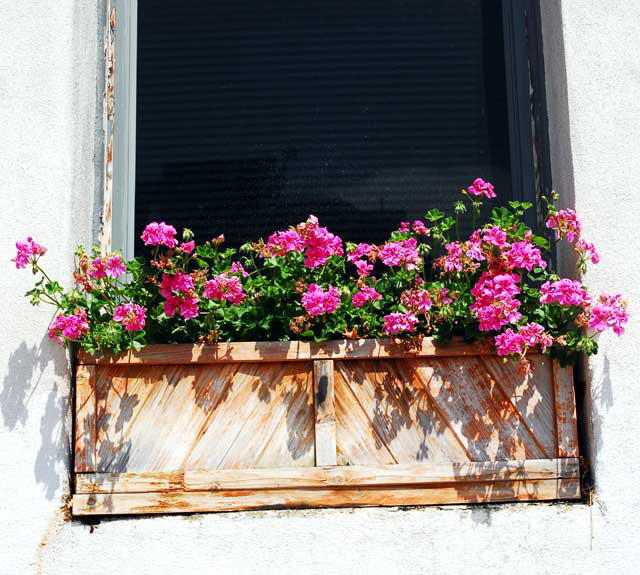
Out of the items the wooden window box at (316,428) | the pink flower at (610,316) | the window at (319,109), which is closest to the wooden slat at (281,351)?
the wooden window box at (316,428)

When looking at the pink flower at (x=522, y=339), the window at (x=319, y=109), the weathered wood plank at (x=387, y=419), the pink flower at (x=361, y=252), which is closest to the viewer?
the pink flower at (x=522, y=339)

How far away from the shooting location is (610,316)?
104 inches

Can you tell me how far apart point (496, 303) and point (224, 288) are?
846 millimetres

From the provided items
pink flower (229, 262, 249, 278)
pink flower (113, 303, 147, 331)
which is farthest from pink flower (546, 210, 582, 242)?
pink flower (113, 303, 147, 331)

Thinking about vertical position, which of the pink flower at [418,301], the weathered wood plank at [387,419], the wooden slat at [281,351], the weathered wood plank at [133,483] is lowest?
the weathered wood plank at [133,483]

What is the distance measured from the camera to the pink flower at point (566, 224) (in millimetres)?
2760

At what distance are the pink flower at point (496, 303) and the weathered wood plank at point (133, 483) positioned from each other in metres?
1.06

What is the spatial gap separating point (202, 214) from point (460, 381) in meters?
1.24

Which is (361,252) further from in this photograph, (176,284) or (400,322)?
(176,284)

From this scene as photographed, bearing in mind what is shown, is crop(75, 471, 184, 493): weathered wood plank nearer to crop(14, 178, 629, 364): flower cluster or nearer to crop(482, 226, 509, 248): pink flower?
crop(14, 178, 629, 364): flower cluster

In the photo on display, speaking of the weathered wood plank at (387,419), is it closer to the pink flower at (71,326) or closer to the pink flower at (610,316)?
the pink flower at (610,316)

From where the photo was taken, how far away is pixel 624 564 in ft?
8.76

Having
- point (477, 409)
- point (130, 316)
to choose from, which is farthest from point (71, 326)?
point (477, 409)

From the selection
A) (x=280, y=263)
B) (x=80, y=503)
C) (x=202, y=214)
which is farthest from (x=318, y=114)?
(x=80, y=503)
